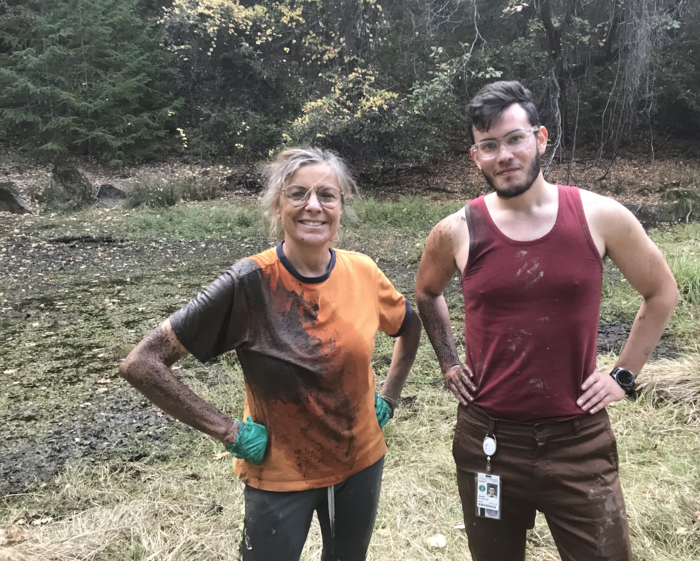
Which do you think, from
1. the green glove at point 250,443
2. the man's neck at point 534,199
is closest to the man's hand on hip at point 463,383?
the man's neck at point 534,199

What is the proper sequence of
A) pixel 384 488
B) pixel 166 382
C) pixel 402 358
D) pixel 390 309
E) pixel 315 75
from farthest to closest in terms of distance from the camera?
pixel 315 75
pixel 384 488
pixel 402 358
pixel 390 309
pixel 166 382

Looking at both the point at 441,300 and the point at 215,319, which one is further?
the point at 441,300

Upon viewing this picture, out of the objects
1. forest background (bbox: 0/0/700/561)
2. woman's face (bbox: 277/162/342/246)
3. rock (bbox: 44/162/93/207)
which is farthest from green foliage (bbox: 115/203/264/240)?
woman's face (bbox: 277/162/342/246)

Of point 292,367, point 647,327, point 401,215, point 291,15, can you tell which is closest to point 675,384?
point 647,327

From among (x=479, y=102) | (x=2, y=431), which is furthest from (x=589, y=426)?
(x=2, y=431)

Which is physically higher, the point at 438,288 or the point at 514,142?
the point at 514,142

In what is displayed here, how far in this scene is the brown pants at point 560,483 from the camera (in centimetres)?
157

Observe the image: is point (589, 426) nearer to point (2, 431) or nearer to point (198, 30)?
point (2, 431)

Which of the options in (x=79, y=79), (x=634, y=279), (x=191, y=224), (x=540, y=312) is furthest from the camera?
(x=79, y=79)

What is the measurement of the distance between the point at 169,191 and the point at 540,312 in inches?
A: 473

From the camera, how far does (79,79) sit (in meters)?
16.7

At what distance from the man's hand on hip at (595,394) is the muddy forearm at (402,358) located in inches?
23.6

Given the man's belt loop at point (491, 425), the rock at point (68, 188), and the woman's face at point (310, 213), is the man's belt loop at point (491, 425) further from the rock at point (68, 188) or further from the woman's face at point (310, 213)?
the rock at point (68, 188)

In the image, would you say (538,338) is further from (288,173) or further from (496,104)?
(288,173)
